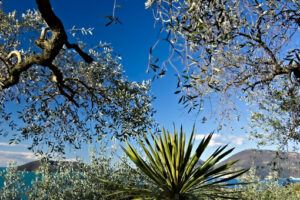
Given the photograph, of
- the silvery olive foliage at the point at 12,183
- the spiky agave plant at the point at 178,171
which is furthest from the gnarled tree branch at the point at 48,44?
the silvery olive foliage at the point at 12,183

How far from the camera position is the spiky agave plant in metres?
5.98

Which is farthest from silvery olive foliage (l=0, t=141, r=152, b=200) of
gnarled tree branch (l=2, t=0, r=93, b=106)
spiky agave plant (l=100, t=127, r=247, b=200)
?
gnarled tree branch (l=2, t=0, r=93, b=106)

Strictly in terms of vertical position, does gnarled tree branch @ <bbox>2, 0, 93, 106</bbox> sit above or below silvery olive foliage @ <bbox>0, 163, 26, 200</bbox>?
above

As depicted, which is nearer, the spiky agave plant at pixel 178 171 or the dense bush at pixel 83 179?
the spiky agave plant at pixel 178 171

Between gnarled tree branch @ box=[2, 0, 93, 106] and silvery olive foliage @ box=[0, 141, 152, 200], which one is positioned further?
silvery olive foliage @ box=[0, 141, 152, 200]

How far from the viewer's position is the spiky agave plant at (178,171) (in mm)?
5977

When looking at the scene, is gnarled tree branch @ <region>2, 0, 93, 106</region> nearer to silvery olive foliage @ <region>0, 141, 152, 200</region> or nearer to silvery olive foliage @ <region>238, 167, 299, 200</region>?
silvery olive foliage @ <region>0, 141, 152, 200</region>

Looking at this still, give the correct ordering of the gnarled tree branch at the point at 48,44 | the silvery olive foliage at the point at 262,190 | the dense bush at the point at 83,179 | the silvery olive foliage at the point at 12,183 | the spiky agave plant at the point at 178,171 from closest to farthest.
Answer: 1. the gnarled tree branch at the point at 48,44
2. the spiky agave plant at the point at 178,171
3. the dense bush at the point at 83,179
4. the silvery olive foliage at the point at 262,190
5. the silvery olive foliage at the point at 12,183

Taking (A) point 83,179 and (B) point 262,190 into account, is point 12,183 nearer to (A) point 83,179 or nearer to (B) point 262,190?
(A) point 83,179

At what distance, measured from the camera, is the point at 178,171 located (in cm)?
648

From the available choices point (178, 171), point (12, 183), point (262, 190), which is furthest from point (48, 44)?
point (262, 190)

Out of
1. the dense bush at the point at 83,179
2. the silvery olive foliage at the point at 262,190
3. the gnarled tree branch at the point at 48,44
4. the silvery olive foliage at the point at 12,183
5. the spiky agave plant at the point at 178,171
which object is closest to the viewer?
the gnarled tree branch at the point at 48,44

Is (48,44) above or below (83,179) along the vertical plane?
above

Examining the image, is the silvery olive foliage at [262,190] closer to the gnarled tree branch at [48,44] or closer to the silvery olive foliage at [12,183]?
the gnarled tree branch at [48,44]
